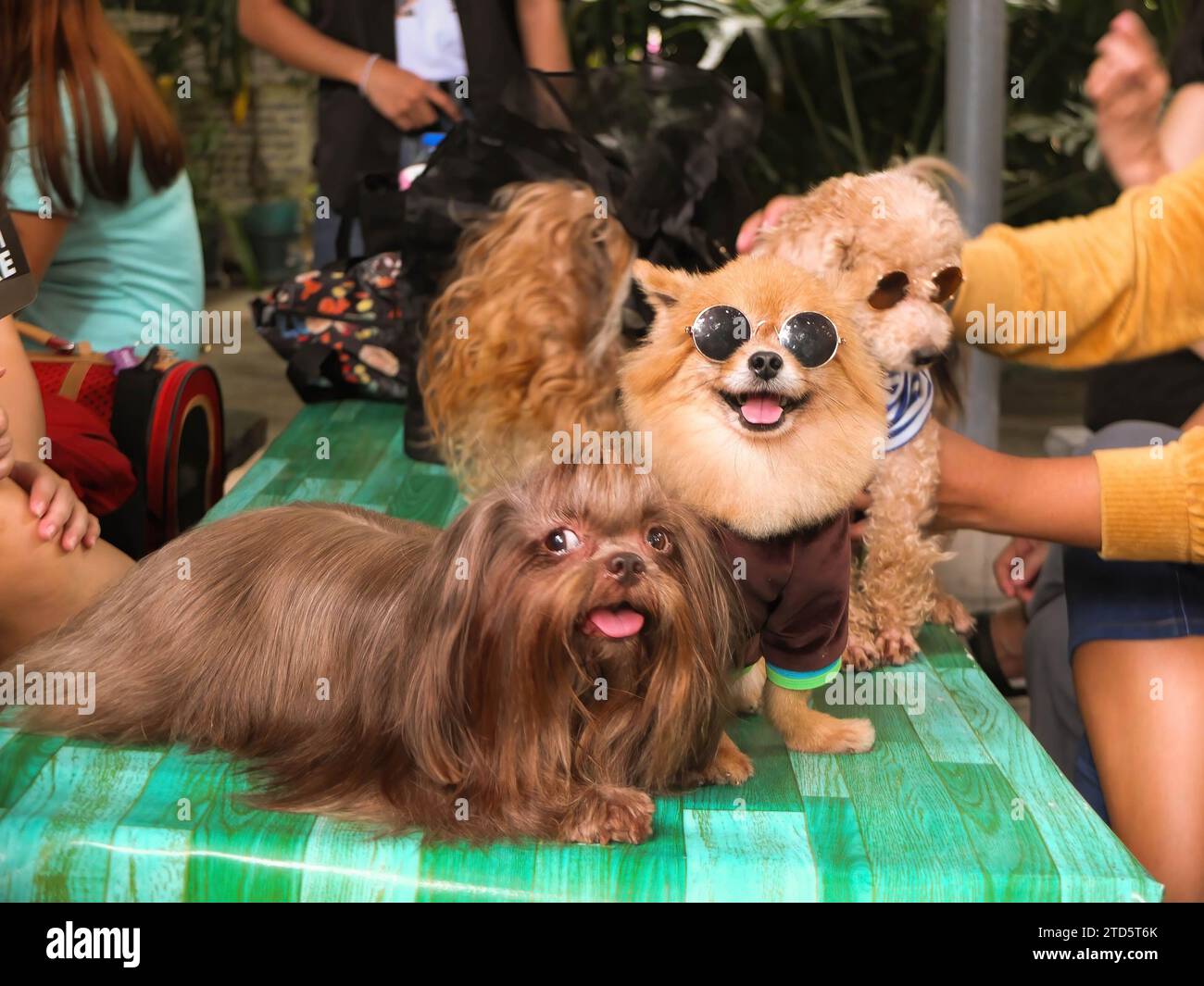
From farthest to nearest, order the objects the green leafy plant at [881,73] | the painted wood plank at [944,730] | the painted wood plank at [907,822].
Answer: the green leafy plant at [881,73] < the painted wood plank at [944,730] < the painted wood plank at [907,822]

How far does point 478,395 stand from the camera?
1.90 meters

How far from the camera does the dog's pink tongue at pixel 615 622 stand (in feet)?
3.47

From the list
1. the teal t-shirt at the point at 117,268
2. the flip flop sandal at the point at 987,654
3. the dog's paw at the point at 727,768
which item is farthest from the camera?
the flip flop sandal at the point at 987,654

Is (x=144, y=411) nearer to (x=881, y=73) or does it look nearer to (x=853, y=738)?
(x=853, y=738)

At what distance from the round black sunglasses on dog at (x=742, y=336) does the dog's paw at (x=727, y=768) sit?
0.37 meters

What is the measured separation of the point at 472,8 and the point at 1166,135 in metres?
1.13

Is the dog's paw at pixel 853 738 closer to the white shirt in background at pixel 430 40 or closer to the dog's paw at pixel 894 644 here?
the dog's paw at pixel 894 644

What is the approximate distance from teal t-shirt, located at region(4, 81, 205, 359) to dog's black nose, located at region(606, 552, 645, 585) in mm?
1369

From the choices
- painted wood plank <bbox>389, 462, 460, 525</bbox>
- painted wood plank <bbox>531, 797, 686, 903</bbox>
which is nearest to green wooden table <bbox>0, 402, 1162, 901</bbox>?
painted wood plank <bbox>531, 797, 686, 903</bbox>

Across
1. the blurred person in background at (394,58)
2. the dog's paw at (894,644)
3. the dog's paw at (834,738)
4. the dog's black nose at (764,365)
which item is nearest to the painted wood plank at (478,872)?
the dog's paw at (834,738)

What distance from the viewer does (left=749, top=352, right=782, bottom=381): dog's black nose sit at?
1.10 metres

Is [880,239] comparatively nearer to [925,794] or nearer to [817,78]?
[925,794]

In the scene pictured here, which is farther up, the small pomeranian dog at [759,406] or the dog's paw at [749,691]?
the small pomeranian dog at [759,406]

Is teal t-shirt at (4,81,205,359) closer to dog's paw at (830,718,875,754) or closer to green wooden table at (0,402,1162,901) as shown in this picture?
green wooden table at (0,402,1162,901)
